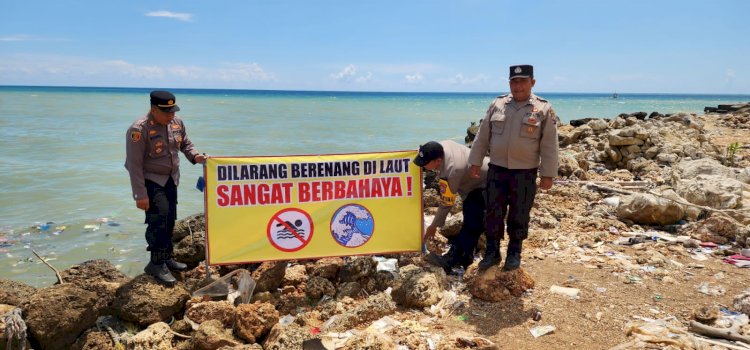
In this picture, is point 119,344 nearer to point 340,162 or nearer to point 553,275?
point 340,162

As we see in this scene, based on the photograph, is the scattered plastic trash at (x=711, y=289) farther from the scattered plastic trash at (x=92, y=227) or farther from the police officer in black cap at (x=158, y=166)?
the scattered plastic trash at (x=92, y=227)

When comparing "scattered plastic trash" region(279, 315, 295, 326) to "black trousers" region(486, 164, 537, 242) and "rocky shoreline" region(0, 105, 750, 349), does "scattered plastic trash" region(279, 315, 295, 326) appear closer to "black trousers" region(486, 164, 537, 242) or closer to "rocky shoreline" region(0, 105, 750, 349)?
"rocky shoreline" region(0, 105, 750, 349)

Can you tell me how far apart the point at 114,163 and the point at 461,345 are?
42.6 ft

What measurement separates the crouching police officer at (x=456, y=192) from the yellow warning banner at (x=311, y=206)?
29cm

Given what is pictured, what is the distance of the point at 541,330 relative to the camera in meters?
3.93

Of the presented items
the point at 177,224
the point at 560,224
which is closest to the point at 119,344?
the point at 177,224

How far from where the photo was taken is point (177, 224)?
6551 mm

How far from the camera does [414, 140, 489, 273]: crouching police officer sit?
4844mm

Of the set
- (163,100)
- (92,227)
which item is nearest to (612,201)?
(163,100)

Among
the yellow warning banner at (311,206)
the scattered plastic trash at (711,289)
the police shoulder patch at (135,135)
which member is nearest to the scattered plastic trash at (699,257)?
the scattered plastic trash at (711,289)

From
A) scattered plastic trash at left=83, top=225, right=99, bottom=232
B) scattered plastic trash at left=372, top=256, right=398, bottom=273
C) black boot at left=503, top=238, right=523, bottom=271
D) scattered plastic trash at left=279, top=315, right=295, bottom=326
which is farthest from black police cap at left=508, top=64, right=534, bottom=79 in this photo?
scattered plastic trash at left=83, top=225, right=99, bottom=232

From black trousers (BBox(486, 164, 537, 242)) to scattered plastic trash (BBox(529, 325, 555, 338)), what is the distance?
102 cm

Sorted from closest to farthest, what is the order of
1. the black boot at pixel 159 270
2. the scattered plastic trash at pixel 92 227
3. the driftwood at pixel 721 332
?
1. the driftwood at pixel 721 332
2. the black boot at pixel 159 270
3. the scattered plastic trash at pixel 92 227

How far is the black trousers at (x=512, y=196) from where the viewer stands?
459 cm
